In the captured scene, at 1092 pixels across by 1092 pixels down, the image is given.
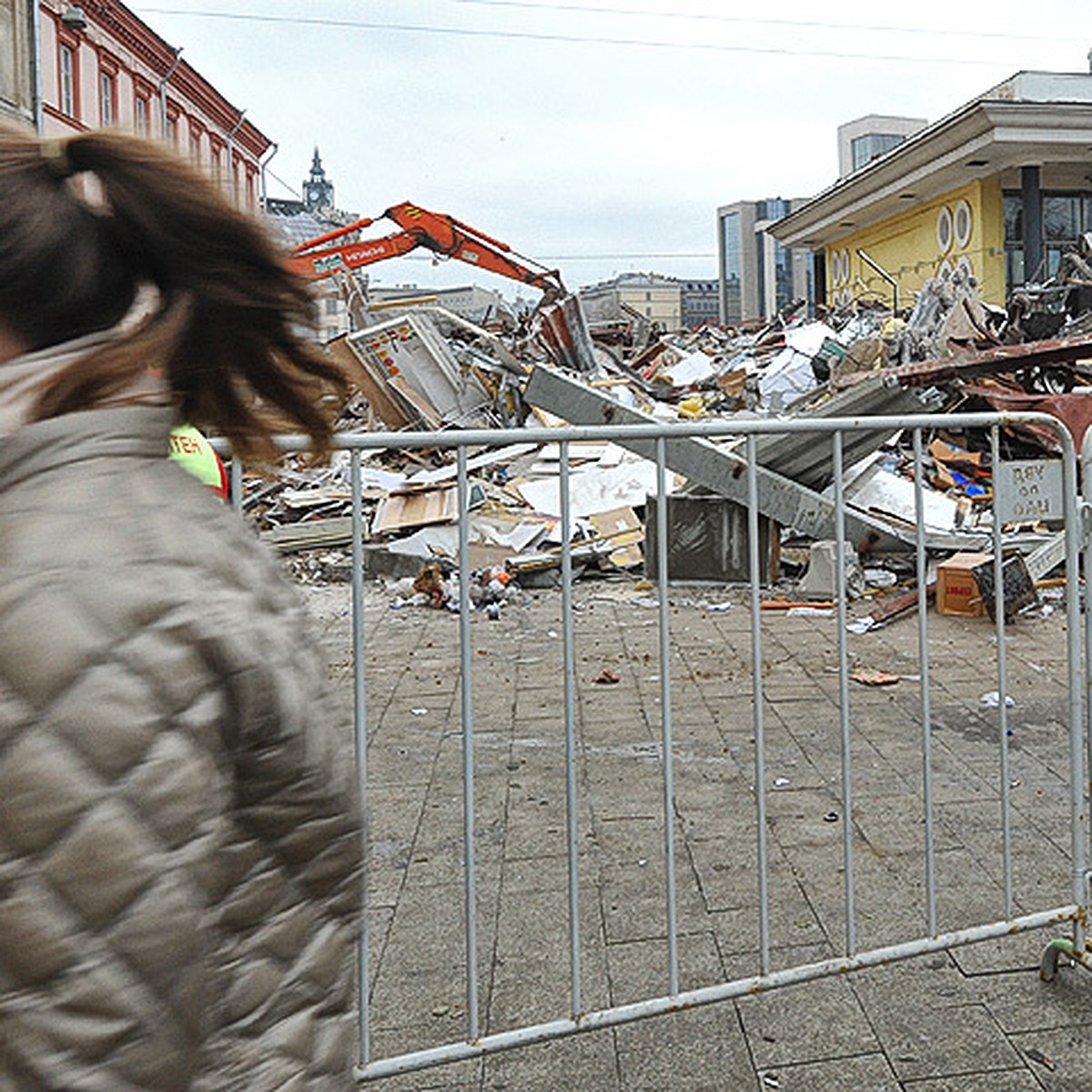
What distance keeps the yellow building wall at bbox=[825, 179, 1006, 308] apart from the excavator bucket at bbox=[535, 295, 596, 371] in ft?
22.2

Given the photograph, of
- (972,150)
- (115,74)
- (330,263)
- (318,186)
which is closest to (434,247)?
(330,263)

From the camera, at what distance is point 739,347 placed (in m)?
23.4

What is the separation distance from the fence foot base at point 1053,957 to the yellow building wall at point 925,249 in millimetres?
19198

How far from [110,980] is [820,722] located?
18.0ft

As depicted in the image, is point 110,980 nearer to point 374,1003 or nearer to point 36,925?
point 36,925

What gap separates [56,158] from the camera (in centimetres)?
105

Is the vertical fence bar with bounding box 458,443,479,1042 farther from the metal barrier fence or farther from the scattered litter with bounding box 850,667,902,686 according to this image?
the scattered litter with bounding box 850,667,902,686

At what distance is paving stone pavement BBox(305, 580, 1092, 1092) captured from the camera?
9.64 feet

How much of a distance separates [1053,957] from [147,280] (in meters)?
3.03

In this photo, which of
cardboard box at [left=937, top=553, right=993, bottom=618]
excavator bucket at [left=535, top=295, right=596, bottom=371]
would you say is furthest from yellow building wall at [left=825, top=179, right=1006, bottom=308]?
cardboard box at [left=937, top=553, right=993, bottom=618]

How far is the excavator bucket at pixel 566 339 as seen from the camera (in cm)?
1852

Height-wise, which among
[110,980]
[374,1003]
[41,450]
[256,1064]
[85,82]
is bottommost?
[374,1003]

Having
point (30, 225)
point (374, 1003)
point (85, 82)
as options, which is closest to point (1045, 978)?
point (374, 1003)

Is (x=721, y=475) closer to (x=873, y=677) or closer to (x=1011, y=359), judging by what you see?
(x=1011, y=359)
